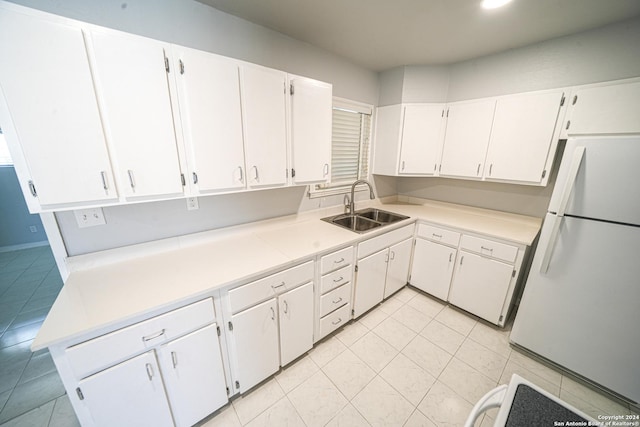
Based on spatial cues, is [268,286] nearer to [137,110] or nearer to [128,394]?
[128,394]

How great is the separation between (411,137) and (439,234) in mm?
1128

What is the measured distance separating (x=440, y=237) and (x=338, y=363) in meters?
1.55

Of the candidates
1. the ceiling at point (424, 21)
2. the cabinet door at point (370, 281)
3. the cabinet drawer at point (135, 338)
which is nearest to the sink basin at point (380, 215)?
the cabinet door at point (370, 281)

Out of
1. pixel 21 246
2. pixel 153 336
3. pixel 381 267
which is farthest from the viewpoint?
pixel 21 246

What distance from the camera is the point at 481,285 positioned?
6.79 ft

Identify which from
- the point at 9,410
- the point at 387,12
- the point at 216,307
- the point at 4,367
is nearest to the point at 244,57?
the point at 387,12

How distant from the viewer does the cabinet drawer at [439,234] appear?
218 centimetres

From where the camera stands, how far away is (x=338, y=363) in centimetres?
172

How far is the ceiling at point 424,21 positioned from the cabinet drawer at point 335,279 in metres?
1.87

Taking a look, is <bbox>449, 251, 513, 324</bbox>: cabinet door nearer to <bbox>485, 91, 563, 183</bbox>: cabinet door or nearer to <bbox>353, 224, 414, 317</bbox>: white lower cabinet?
<bbox>353, 224, 414, 317</bbox>: white lower cabinet

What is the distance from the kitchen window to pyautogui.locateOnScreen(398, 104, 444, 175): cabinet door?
1.45ft

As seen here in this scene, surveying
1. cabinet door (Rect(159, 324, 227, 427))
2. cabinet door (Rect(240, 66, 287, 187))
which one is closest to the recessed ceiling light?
cabinet door (Rect(240, 66, 287, 187))

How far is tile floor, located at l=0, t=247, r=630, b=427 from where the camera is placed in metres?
1.37

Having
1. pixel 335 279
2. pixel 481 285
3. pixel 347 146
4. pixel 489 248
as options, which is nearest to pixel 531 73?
pixel 489 248
